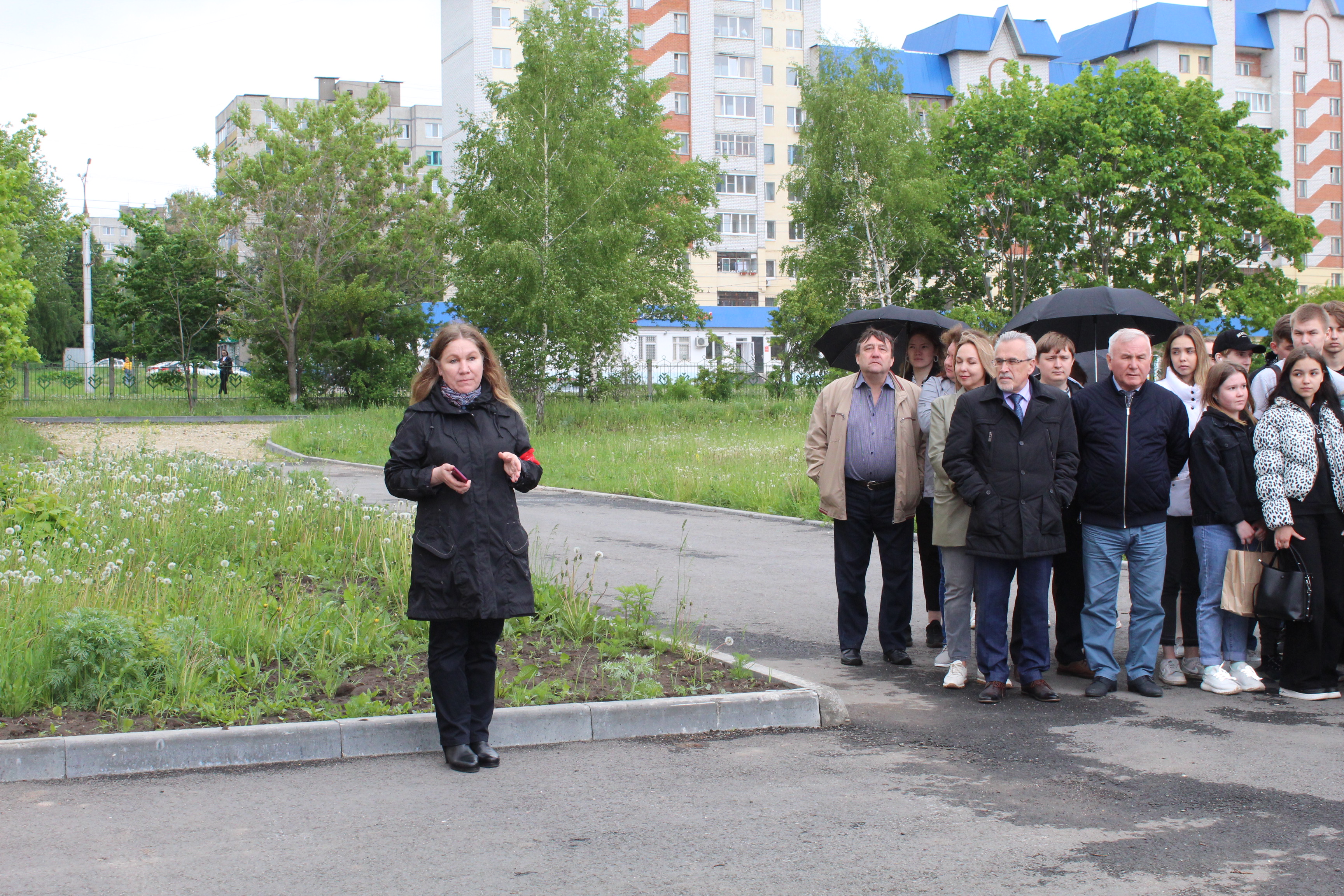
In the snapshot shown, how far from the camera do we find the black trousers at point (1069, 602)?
6.98m

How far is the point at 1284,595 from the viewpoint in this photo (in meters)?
6.48

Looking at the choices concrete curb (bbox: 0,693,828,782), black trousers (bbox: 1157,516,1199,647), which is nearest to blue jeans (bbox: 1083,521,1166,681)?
black trousers (bbox: 1157,516,1199,647)

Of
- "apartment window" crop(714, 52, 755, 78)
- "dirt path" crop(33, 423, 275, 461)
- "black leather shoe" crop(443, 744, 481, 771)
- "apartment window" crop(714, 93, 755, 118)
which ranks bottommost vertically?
"black leather shoe" crop(443, 744, 481, 771)

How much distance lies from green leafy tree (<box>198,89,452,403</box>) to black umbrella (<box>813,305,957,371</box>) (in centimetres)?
2920

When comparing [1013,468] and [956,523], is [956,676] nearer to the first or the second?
[956,523]

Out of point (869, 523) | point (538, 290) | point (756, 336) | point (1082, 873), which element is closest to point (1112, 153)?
point (538, 290)

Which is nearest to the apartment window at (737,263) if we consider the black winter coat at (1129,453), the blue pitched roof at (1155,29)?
the blue pitched roof at (1155,29)

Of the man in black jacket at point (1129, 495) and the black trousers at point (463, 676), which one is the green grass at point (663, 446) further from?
the black trousers at point (463, 676)

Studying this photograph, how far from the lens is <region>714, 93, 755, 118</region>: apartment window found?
257 feet

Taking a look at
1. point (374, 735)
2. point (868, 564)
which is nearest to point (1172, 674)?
point (868, 564)

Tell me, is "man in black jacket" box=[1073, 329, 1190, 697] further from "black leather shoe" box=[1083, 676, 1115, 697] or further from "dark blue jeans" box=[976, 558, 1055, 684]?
"dark blue jeans" box=[976, 558, 1055, 684]

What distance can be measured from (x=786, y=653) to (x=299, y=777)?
11.2 ft

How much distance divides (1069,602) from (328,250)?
3564 centimetres

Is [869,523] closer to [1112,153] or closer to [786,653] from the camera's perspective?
[786,653]
